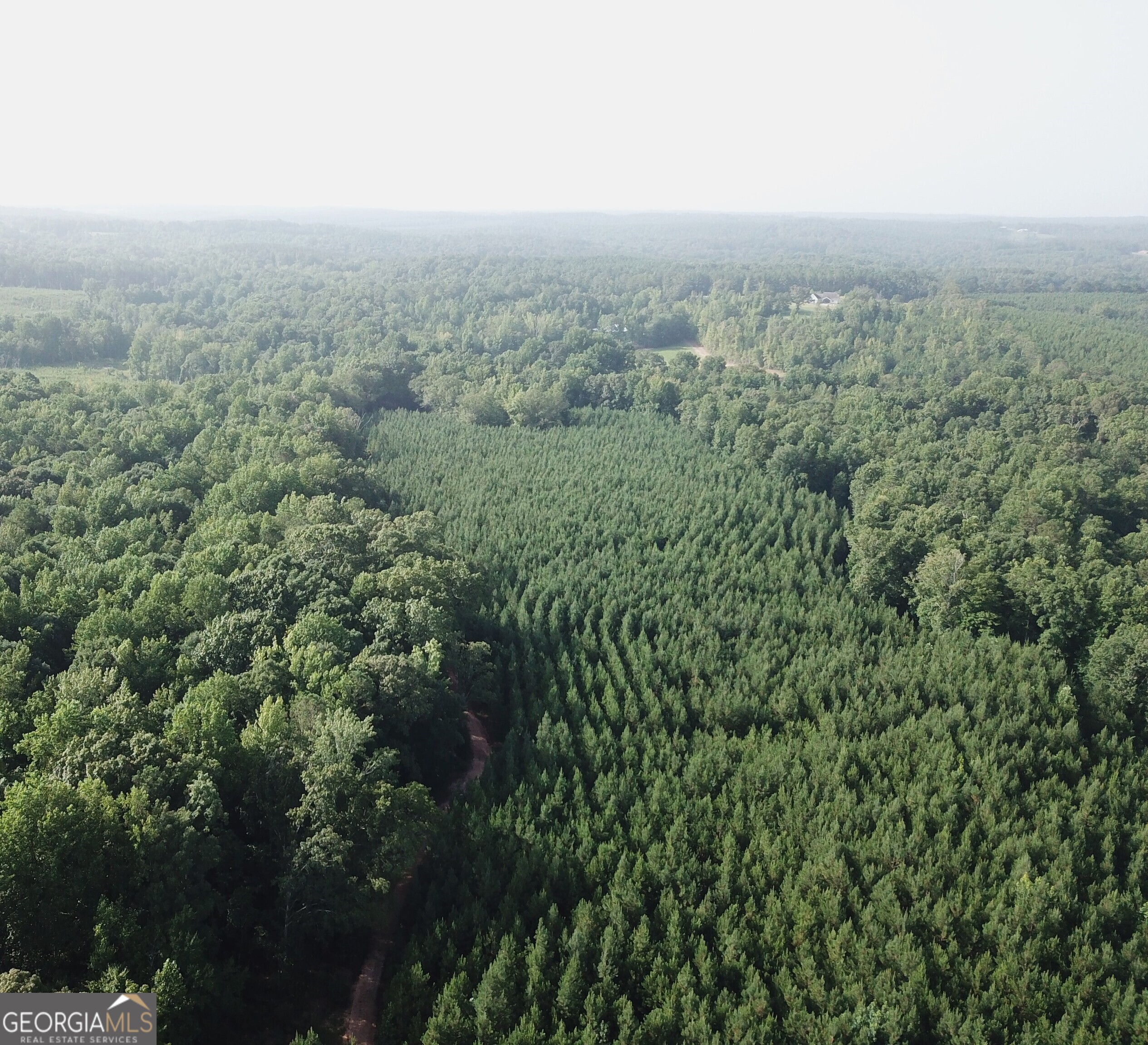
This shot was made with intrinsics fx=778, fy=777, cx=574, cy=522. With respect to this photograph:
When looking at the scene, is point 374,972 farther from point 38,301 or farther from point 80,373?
point 38,301

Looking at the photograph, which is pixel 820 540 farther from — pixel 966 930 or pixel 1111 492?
pixel 966 930

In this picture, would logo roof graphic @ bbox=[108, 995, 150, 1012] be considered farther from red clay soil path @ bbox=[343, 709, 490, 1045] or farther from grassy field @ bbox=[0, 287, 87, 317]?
grassy field @ bbox=[0, 287, 87, 317]

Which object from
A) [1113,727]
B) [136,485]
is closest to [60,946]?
[136,485]

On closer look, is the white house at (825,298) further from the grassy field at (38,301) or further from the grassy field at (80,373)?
the grassy field at (38,301)

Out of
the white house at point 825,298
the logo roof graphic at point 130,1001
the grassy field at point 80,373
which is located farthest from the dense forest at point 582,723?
the white house at point 825,298

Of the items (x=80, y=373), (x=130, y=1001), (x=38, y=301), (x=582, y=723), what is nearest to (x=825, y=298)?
(x=80, y=373)

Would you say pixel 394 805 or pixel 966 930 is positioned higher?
pixel 394 805

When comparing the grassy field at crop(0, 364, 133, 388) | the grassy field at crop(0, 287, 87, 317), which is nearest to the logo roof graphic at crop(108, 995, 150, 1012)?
the grassy field at crop(0, 364, 133, 388)
